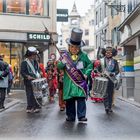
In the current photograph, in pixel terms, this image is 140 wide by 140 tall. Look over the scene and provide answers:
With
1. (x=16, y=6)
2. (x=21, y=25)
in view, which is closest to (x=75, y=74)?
(x=21, y=25)

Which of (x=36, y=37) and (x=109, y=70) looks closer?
(x=109, y=70)

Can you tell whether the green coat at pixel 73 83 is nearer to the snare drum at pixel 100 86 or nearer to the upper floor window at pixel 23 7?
the snare drum at pixel 100 86

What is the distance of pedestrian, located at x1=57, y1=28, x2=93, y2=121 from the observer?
1018cm

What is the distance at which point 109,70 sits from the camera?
1310 cm

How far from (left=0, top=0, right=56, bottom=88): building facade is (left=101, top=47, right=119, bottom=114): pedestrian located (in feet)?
57.6

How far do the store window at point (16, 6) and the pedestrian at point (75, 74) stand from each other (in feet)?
70.5

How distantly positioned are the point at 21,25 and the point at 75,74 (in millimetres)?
21632

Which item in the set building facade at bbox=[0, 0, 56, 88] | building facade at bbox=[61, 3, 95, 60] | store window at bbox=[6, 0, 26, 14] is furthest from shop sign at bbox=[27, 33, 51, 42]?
building facade at bbox=[61, 3, 95, 60]

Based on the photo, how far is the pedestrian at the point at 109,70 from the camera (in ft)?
42.0

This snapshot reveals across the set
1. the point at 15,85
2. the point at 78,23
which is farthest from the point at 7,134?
the point at 78,23

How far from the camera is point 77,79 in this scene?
10289 millimetres

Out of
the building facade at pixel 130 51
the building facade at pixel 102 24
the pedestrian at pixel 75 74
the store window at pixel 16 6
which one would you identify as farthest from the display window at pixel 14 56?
the pedestrian at pixel 75 74

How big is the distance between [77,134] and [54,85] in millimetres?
9806

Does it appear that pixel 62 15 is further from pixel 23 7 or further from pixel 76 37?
pixel 76 37
